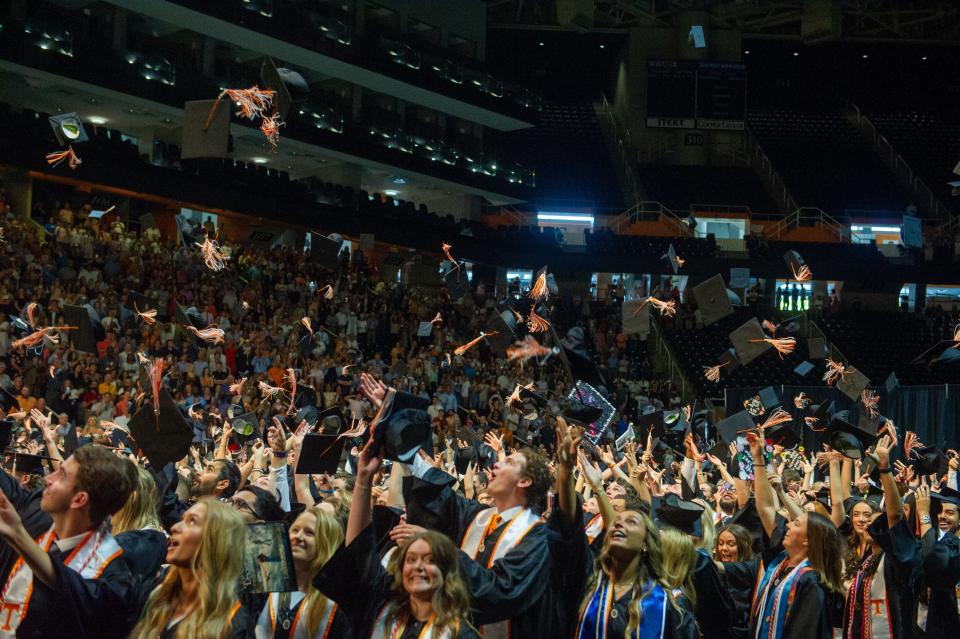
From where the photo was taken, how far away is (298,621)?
3.74 m

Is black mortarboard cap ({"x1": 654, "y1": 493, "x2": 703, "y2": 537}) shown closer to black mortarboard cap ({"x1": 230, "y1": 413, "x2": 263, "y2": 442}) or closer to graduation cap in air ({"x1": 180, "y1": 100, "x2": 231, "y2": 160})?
black mortarboard cap ({"x1": 230, "y1": 413, "x2": 263, "y2": 442})

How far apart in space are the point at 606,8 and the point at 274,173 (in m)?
14.2

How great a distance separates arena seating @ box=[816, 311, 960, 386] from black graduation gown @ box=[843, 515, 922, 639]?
19.7 metres

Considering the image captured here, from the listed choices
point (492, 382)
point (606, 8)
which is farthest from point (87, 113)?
point (606, 8)

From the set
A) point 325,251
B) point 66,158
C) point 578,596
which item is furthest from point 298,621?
point 66,158

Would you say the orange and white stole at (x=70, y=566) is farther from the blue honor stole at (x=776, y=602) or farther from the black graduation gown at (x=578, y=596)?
the blue honor stole at (x=776, y=602)

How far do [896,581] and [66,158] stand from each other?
16870mm

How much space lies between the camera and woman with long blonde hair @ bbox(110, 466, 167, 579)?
3715 mm

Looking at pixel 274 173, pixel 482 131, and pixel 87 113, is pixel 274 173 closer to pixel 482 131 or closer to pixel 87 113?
pixel 87 113

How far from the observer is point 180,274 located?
56.0 ft

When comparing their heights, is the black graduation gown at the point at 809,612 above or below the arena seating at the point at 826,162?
below

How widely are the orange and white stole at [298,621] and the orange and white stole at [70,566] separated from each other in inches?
23.0

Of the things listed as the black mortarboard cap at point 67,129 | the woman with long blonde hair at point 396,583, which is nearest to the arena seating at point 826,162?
the black mortarboard cap at point 67,129

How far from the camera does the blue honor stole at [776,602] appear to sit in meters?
4.51
